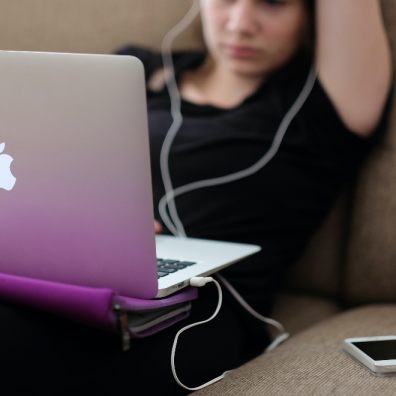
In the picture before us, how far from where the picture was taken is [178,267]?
81 centimetres

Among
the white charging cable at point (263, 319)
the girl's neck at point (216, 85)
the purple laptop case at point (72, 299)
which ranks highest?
the girl's neck at point (216, 85)

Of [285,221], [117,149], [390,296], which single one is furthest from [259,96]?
[117,149]

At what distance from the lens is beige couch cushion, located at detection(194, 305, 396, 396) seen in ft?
2.40

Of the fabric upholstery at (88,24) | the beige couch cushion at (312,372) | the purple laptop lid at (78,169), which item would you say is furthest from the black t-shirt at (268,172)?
the purple laptop lid at (78,169)

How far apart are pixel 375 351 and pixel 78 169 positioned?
42cm

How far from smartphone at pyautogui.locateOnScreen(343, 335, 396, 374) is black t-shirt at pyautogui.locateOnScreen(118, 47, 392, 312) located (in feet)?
0.72

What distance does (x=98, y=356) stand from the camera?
71 centimetres

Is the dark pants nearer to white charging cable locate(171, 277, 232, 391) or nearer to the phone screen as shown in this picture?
white charging cable locate(171, 277, 232, 391)

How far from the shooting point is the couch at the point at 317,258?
777mm

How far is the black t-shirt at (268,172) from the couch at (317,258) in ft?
0.19

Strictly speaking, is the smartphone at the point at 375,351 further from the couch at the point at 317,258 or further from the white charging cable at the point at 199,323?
the white charging cable at the point at 199,323

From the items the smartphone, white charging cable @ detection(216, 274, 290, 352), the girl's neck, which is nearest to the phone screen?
the smartphone

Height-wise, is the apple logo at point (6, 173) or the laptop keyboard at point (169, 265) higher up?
the apple logo at point (6, 173)

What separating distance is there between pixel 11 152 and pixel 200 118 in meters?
0.58
